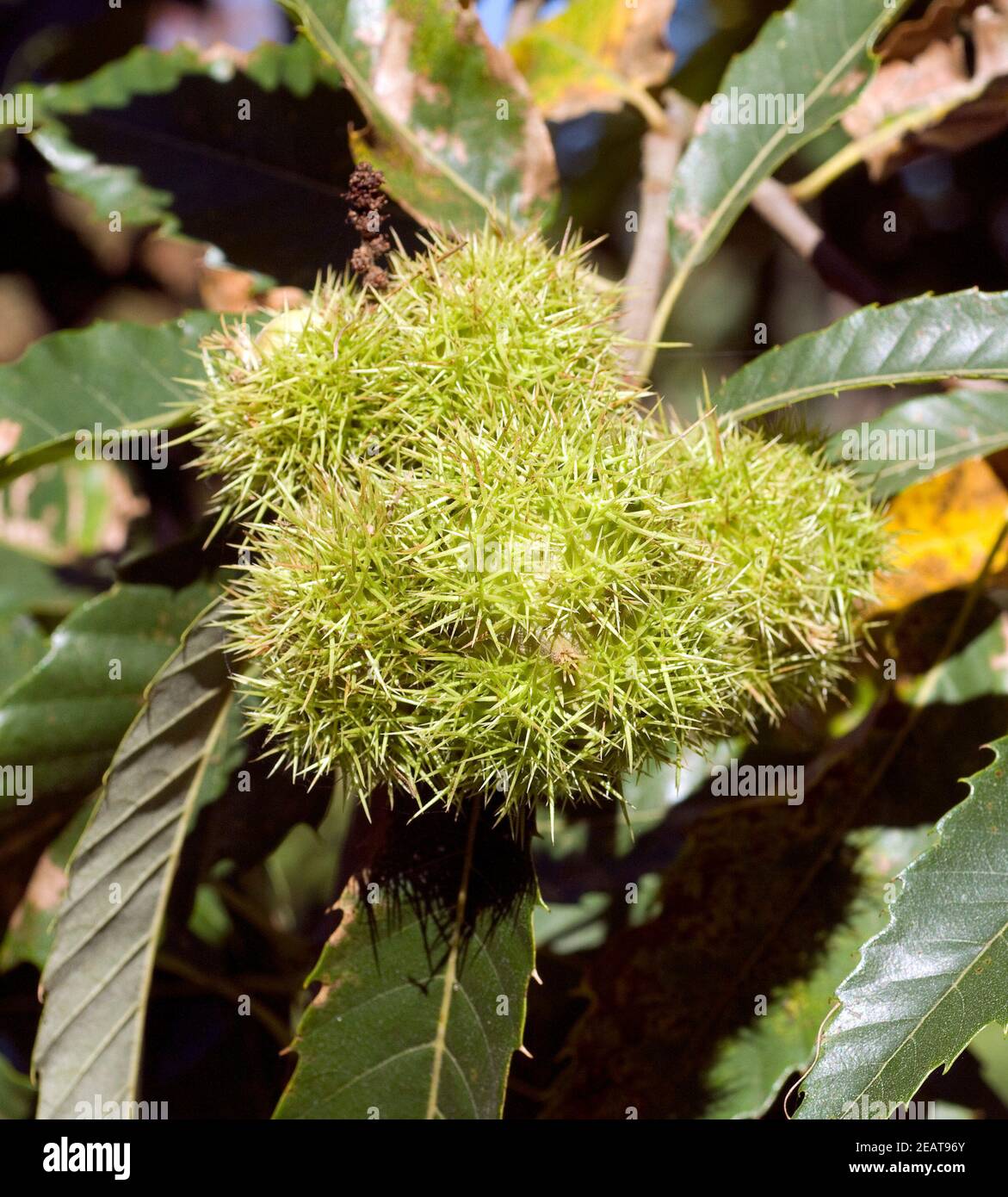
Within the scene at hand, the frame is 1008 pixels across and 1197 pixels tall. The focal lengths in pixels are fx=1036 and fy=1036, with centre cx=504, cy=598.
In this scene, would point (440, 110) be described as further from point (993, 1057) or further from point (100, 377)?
point (993, 1057)

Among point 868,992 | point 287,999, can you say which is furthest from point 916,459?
point 287,999

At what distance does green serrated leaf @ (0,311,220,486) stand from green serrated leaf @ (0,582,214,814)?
24 centimetres

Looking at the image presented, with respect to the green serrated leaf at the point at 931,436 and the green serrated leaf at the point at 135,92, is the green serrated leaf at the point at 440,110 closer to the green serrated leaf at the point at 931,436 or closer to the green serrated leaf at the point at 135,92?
the green serrated leaf at the point at 135,92

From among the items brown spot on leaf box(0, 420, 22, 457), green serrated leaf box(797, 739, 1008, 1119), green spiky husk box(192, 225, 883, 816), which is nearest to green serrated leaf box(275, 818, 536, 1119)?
green spiky husk box(192, 225, 883, 816)

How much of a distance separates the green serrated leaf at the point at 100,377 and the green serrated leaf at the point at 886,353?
71cm

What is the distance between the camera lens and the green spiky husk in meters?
0.85

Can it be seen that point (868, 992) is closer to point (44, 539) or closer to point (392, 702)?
point (392, 702)

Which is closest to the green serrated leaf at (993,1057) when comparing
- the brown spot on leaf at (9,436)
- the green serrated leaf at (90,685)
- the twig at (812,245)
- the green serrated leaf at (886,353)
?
the green serrated leaf at (886,353)

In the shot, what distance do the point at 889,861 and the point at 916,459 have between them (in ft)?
1.73

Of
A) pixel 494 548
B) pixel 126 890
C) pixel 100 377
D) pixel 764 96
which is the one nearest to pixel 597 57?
pixel 764 96

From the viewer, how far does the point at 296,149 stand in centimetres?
149

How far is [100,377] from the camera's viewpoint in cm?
136

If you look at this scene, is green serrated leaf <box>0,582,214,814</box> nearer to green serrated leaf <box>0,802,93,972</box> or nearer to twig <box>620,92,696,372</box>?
green serrated leaf <box>0,802,93,972</box>

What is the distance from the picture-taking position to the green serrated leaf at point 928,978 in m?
0.89
